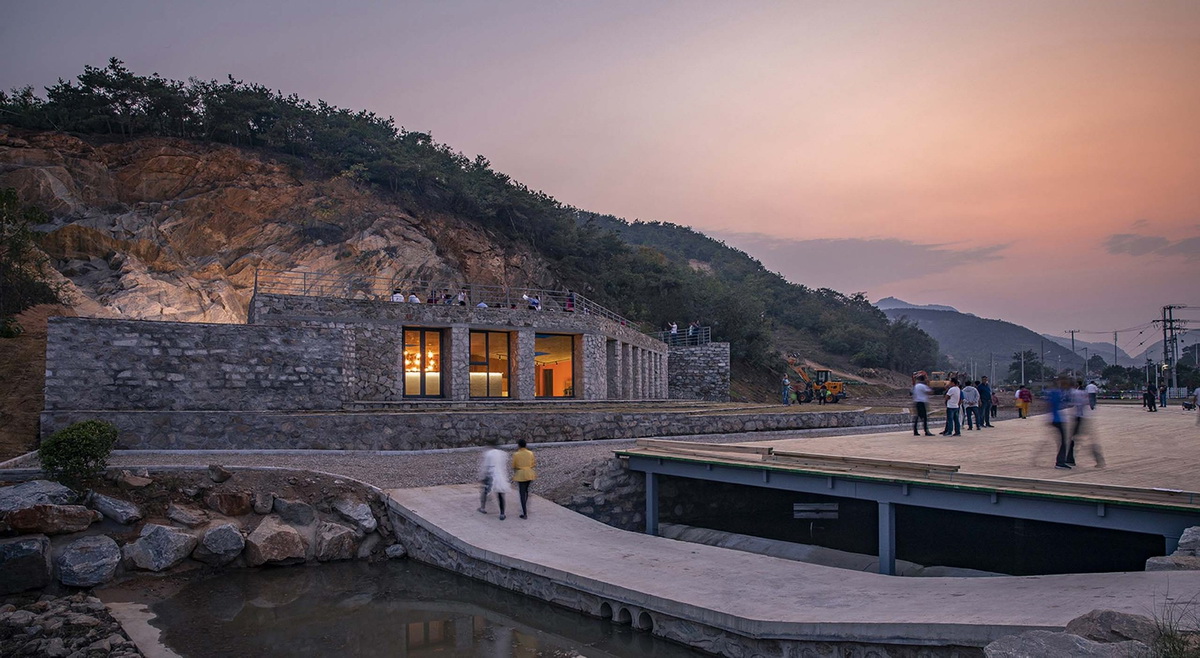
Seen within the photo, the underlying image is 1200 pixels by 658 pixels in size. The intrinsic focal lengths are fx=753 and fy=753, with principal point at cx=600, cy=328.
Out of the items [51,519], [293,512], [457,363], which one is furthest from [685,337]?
[51,519]

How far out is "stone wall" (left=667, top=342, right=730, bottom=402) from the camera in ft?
157

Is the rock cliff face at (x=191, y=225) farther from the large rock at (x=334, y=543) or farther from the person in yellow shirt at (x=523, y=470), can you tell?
the person in yellow shirt at (x=523, y=470)

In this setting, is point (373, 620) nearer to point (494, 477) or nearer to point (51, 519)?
point (494, 477)

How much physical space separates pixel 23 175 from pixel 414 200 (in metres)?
19.0

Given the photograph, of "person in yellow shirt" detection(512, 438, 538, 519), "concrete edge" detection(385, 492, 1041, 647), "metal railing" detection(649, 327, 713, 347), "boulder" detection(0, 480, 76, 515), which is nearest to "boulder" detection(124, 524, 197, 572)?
"boulder" detection(0, 480, 76, 515)

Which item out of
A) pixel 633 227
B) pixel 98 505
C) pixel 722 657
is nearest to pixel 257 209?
pixel 98 505

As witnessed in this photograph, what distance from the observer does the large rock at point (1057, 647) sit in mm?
5754

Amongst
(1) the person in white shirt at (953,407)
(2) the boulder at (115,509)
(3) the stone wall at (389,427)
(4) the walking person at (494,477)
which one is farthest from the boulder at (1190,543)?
(2) the boulder at (115,509)

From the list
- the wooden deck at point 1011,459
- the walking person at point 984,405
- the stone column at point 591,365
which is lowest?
the wooden deck at point 1011,459

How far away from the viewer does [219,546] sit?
13305 millimetres

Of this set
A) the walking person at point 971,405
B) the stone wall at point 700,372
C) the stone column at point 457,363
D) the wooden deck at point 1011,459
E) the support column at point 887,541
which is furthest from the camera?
the stone wall at point 700,372

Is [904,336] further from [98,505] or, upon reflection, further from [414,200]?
[98,505]

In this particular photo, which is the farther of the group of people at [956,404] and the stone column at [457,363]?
the stone column at [457,363]

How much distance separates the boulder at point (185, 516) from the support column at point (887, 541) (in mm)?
11668
